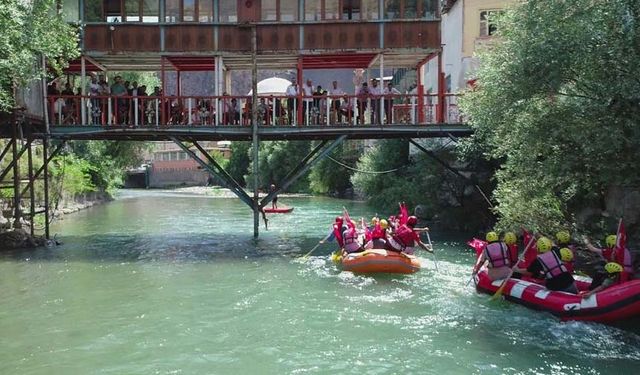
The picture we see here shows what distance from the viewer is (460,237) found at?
2300 cm

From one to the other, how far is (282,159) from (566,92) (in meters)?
46.6

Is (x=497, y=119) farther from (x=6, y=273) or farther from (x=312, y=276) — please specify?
(x=6, y=273)

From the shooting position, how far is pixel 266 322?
38.0 feet

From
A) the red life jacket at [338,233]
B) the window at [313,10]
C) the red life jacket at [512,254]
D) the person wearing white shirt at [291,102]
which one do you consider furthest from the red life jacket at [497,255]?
the window at [313,10]

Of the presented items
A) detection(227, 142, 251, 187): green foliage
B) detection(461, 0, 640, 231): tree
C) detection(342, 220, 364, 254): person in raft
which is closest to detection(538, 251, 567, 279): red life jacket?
detection(461, 0, 640, 231): tree

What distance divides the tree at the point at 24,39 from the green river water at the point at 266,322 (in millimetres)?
4720

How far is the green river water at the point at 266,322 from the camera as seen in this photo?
30.7 ft

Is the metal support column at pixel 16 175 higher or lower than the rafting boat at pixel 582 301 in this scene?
higher

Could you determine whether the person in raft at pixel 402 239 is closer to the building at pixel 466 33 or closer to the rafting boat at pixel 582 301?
the rafting boat at pixel 582 301

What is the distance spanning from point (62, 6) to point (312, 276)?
12.1 metres

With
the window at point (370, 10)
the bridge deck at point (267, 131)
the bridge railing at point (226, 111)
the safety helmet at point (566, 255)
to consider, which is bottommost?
the safety helmet at point (566, 255)

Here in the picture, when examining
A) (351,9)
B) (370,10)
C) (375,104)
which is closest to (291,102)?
(375,104)

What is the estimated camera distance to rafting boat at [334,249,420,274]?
51.2 feet

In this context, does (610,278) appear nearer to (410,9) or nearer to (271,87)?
(410,9)
